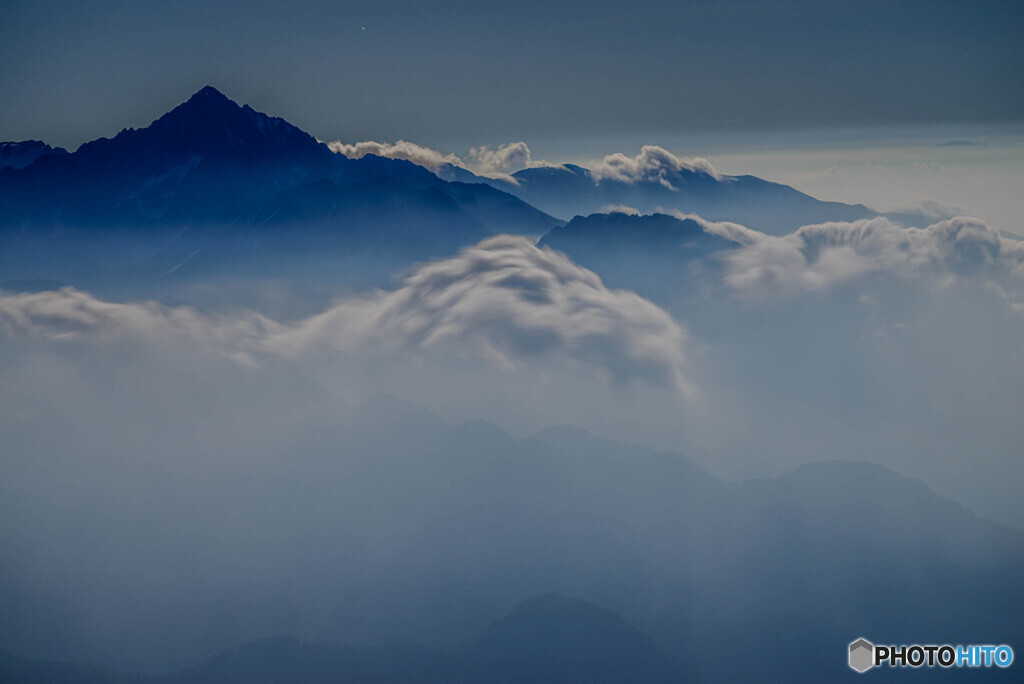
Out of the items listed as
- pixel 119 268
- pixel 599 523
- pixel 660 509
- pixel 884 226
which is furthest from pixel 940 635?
pixel 119 268

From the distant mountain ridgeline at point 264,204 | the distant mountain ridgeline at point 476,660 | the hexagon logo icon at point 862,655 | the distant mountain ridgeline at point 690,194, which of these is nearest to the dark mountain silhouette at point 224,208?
the distant mountain ridgeline at point 264,204

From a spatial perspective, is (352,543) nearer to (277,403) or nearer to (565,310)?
(277,403)

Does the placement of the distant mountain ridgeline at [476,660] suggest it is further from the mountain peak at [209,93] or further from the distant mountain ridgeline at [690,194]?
the mountain peak at [209,93]

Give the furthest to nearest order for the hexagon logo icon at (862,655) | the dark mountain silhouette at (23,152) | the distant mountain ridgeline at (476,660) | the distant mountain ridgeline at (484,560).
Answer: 1. the distant mountain ridgeline at (484,560)
2. the distant mountain ridgeline at (476,660)
3. the dark mountain silhouette at (23,152)
4. the hexagon logo icon at (862,655)

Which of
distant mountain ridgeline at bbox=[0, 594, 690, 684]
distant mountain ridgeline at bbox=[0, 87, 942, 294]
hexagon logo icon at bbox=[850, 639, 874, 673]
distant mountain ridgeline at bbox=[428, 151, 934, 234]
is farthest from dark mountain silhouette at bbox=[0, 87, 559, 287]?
hexagon logo icon at bbox=[850, 639, 874, 673]

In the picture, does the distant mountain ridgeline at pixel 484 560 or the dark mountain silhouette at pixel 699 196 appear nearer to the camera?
the distant mountain ridgeline at pixel 484 560

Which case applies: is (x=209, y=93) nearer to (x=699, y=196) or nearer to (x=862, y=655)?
(x=699, y=196)

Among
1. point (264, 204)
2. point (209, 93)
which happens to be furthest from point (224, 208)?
point (209, 93)
